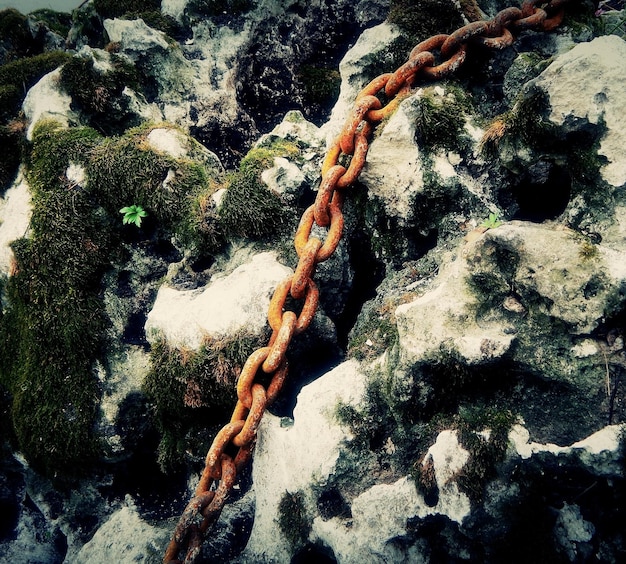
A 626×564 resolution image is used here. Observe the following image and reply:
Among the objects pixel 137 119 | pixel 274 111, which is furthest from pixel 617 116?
pixel 137 119

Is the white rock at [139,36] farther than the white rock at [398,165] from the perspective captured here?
Yes

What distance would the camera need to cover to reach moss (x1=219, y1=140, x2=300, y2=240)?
3.37 meters

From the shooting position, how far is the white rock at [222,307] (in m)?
3.04

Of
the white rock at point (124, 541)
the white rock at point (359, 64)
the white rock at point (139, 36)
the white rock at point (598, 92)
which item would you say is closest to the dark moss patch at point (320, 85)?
the white rock at point (359, 64)

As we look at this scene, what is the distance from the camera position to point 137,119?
4449 millimetres

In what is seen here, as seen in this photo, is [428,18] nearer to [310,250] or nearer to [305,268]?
[310,250]

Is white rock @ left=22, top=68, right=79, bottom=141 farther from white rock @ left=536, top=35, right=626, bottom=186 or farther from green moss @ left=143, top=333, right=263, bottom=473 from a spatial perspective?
white rock @ left=536, top=35, right=626, bottom=186

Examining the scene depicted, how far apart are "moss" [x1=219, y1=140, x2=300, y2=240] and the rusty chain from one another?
1.63 ft

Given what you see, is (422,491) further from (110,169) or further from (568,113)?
(110,169)

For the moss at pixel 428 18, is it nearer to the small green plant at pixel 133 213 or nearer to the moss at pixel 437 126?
the moss at pixel 437 126

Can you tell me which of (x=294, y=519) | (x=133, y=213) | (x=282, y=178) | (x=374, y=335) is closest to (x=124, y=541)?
(x=294, y=519)

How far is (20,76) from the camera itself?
5367 mm

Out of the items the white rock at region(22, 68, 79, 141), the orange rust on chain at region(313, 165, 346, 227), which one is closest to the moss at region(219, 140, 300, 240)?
the orange rust on chain at region(313, 165, 346, 227)

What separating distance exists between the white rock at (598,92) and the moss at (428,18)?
1566 mm
